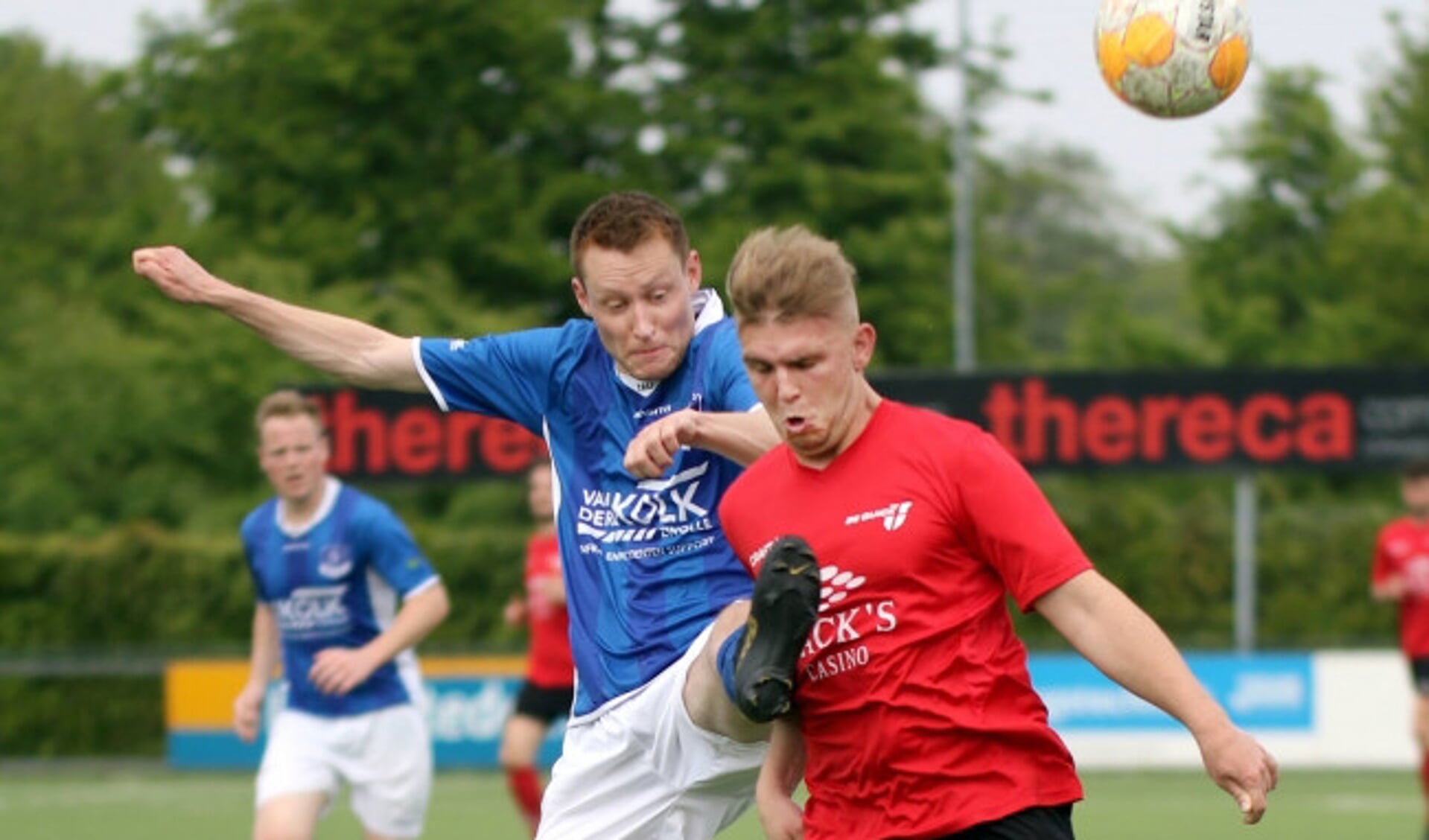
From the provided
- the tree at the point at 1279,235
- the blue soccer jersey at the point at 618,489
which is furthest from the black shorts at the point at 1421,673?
the tree at the point at 1279,235

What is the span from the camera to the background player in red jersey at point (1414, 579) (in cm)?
1300

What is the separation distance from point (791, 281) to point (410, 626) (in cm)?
417

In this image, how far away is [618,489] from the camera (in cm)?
541

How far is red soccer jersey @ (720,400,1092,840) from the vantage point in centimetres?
410

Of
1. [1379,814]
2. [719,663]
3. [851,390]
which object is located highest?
[851,390]

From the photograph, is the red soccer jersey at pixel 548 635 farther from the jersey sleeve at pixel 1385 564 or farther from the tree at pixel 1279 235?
the tree at pixel 1279 235

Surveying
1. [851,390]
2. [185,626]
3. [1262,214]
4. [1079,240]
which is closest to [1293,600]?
[185,626]

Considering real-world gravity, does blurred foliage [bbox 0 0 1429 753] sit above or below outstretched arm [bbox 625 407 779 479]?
above

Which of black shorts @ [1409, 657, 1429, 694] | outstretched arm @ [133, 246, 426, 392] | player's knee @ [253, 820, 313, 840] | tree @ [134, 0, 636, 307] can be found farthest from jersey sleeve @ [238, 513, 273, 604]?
tree @ [134, 0, 636, 307]

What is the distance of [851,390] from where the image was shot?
4.21 meters

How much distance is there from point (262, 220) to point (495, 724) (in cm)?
1525

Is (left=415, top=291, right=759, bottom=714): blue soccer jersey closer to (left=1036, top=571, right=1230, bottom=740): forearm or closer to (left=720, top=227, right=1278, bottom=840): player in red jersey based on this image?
(left=720, top=227, right=1278, bottom=840): player in red jersey

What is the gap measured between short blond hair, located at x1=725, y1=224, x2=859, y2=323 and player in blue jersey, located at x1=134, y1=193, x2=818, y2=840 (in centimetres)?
82

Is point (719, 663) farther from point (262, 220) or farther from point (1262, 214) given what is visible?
point (1262, 214)
